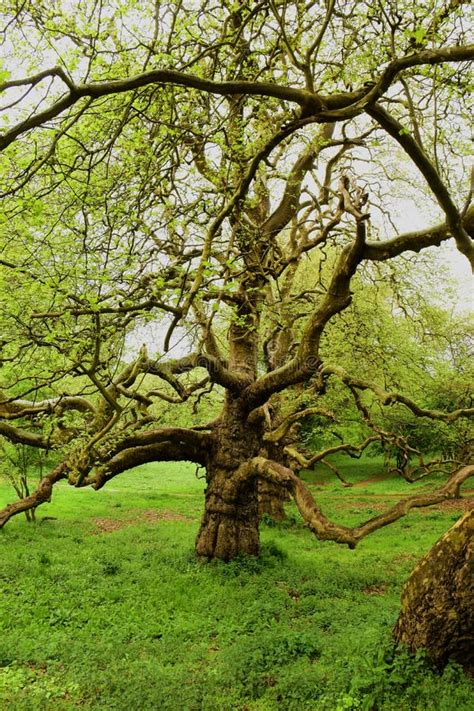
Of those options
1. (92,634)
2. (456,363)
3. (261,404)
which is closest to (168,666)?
(92,634)

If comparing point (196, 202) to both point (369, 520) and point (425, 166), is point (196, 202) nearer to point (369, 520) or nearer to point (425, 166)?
point (425, 166)

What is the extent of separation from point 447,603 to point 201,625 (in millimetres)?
4561

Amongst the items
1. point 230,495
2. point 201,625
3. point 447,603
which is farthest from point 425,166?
point 230,495

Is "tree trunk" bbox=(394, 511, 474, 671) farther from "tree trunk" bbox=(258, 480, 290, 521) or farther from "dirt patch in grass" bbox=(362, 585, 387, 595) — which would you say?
"tree trunk" bbox=(258, 480, 290, 521)

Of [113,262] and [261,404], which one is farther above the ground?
[113,262]

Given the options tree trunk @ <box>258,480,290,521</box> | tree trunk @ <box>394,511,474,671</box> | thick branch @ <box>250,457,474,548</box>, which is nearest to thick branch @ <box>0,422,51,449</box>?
thick branch @ <box>250,457,474,548</box>

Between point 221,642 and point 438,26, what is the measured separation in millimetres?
8403

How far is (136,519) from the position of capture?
21.0 meters

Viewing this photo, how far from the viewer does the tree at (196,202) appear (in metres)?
5.66

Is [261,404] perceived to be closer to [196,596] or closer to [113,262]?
[196,596]

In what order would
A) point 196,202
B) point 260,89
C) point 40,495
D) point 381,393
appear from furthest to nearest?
point 40,495
point 381,393
point 196,202
point 260,89

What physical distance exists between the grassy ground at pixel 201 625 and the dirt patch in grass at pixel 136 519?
0.97 m

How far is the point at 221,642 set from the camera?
8148 millimetres

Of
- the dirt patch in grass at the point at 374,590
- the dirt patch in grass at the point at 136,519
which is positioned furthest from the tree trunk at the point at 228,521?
the dirt patch in grass at the point at 136,519
